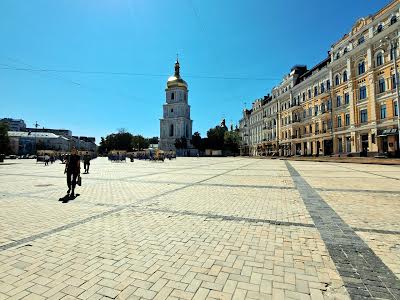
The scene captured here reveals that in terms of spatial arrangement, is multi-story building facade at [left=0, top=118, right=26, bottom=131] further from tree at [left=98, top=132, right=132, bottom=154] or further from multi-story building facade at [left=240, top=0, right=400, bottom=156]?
multi-story building facade at [left=240, top=0, right=400, bottom=156]

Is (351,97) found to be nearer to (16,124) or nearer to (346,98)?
(346,98)

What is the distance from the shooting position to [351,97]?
122ft

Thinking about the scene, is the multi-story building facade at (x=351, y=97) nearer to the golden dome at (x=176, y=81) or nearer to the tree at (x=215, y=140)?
the tree at (x=215, y=140)

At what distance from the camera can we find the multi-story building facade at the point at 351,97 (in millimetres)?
30312

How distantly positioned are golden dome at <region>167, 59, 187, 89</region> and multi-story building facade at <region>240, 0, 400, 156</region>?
52.5 meters

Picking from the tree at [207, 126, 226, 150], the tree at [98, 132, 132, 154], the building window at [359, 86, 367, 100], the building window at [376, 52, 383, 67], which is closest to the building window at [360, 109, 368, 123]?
the building window at [359, 86, 367, 100]

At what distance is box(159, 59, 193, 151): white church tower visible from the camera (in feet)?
330

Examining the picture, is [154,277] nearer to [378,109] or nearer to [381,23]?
[378,109]

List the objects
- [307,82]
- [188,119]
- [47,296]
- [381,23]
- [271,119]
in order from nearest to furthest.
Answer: [47,296] → [381,23] → [307,82] → [271,119] → [188,119]

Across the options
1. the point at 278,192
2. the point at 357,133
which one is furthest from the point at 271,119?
the point at 278,192

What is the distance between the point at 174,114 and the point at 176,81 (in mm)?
14093

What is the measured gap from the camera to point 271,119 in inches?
2675

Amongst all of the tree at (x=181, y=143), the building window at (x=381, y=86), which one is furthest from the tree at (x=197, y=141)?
the building window at (x=381, y=86)

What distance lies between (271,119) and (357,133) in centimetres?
3302
